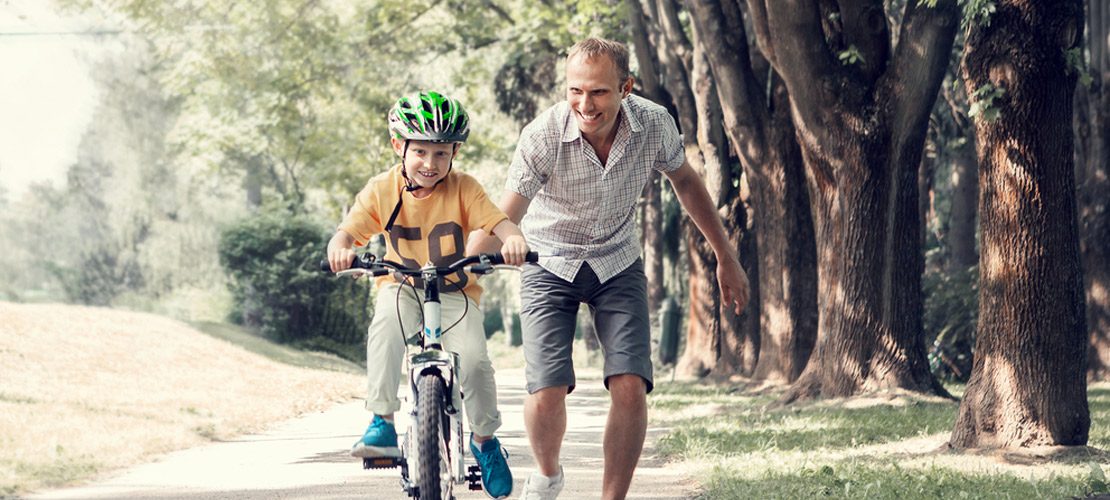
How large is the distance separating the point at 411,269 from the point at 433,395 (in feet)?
1.67

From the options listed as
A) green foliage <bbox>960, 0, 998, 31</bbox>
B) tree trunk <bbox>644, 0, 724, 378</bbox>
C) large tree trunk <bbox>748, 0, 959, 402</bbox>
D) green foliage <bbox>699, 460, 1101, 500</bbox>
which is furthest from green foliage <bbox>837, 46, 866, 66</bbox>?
green foliage <bbox>699, 460, 1101, 500</bbox>

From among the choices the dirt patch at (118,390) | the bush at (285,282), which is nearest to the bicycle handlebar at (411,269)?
the dirt patch at (118,390)

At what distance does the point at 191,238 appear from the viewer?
4941cm

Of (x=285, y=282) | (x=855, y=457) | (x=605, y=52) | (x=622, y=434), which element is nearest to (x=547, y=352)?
(x=622, y=434)

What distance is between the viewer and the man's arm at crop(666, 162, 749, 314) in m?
6.64

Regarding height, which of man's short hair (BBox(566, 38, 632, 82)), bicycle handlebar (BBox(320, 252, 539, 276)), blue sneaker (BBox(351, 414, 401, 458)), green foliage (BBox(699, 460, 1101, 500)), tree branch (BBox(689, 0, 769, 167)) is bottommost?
green foliage (BBox(699, 460, 1101, 500))

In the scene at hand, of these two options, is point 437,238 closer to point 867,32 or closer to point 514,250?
point 514,250

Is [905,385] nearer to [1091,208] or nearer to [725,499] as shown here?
[1091,208]

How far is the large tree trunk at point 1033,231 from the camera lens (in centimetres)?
963

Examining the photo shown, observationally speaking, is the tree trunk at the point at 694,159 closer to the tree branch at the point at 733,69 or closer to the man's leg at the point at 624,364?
the tree branch at the point at 733,69

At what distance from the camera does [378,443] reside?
20.9 ft

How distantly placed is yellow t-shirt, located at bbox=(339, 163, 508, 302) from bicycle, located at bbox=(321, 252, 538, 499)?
1.19 ft

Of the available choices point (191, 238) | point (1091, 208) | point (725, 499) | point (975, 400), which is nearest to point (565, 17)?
point (1091, 208)

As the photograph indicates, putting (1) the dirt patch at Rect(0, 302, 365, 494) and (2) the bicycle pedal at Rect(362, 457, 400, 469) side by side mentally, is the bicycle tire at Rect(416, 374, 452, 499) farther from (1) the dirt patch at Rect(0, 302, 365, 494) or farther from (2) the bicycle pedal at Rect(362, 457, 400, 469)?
(1) the dirt patch at Rect(0, 302, 365, 494)
